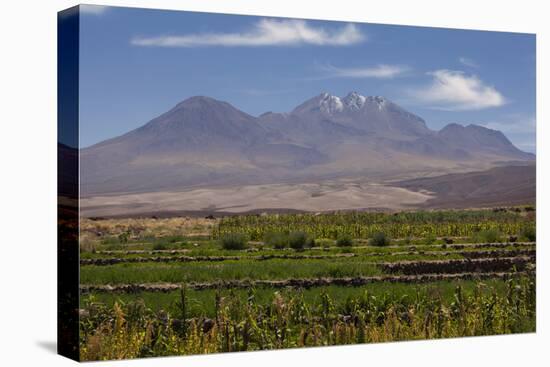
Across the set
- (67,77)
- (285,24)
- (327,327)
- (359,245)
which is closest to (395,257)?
(359,245)

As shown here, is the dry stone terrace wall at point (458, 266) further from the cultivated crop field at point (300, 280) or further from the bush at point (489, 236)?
the bush at point (489, 236)

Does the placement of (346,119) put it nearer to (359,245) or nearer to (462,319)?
(359,245)

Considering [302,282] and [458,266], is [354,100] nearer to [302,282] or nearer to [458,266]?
[302,282]

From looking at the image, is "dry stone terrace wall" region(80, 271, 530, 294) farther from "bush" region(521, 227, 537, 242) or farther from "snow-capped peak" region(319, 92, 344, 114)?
"snow-capped peak" region(319, 92, 344, 114)

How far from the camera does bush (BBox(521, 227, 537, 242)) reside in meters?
15.1

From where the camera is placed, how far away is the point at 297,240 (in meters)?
13.8

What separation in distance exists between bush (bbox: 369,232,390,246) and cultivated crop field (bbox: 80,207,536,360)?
0.05 feet

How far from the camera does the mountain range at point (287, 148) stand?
508 inches

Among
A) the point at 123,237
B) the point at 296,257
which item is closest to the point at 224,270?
the point at 296,257

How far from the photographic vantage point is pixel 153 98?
12961mm

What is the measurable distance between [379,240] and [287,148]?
1797mm

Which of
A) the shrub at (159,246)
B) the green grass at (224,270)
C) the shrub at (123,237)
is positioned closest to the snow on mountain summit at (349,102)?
the green grass at (224,270)

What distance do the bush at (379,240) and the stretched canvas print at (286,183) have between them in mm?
22

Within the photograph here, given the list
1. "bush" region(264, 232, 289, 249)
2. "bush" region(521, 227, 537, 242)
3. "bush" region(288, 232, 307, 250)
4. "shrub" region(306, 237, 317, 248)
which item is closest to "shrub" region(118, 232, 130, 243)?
"bush" region(264, 232, 289, 249)
